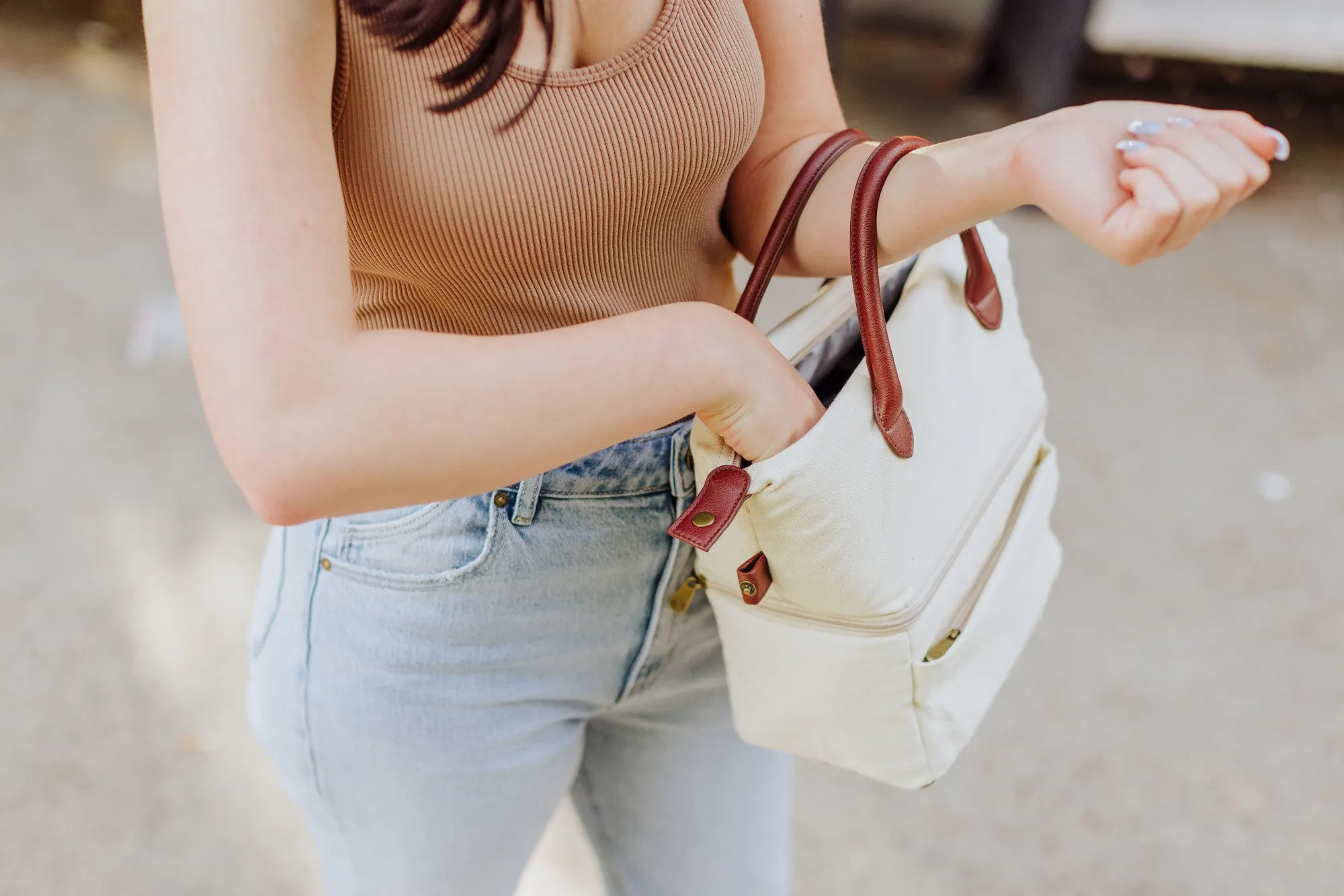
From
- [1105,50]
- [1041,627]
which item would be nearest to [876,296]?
[1041,627]

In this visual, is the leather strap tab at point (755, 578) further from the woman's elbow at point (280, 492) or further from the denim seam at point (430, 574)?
the woman's elbow at point (280, 492)

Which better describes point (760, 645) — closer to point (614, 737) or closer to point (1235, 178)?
point (614, 737)

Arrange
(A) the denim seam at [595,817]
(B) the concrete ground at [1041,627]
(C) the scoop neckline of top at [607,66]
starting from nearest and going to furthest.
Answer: (C) the scoop neckline of top at [607,66] < (A) the denim seam at [595,817] < (B) the concrete ground at [1041,627]

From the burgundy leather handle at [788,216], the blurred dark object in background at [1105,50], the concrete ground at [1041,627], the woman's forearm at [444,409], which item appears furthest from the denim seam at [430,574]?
the blurred dark object in background at [1105,50]

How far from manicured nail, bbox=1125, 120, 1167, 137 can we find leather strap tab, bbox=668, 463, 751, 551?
0.27m

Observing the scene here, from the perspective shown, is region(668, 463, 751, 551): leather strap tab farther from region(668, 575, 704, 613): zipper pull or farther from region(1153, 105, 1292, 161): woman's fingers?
region(1153, 105, 1292, 161): woman's fingers

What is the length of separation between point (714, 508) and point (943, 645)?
28 centimetres

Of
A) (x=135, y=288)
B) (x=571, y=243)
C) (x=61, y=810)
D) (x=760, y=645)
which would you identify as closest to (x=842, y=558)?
(x=760, y=645)

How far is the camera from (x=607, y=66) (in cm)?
64

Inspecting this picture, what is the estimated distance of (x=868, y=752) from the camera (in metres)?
0.81

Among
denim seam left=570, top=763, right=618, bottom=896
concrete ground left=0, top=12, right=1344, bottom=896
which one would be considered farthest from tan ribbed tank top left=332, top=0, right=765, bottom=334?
concrete ground left=0, top=12, right=1344, bottom=896

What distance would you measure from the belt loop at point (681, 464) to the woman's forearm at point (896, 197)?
18cm

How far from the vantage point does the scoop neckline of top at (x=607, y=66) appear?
616 millimetres

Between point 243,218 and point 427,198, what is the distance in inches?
5.4
